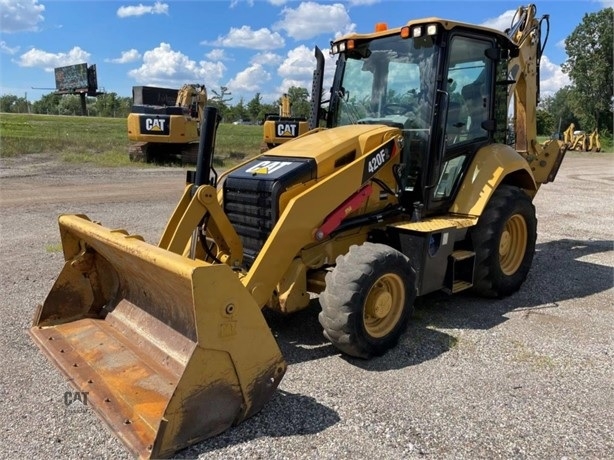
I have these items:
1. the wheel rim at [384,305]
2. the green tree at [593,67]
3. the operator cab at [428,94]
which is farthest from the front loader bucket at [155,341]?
the green tree at [593,67]

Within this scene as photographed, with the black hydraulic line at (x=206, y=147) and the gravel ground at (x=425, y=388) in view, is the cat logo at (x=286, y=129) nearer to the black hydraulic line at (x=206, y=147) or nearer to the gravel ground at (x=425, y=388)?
the gravel ground at (x=425, y=388)

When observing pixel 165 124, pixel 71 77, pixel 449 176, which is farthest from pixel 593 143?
pixel 71 77

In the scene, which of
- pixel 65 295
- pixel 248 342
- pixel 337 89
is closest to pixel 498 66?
pixel 337 89

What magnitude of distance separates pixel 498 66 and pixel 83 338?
4.78 metres

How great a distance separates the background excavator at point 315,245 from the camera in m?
3.23

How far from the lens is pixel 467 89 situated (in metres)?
5.54

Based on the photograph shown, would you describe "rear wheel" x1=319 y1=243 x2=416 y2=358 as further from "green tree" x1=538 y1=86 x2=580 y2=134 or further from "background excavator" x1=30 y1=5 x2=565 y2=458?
"green tree" x1=538 y1=86 x2=580 y2=134

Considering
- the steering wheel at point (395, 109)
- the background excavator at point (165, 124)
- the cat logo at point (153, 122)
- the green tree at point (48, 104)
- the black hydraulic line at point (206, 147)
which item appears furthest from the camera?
the green tree at point (48, 104)

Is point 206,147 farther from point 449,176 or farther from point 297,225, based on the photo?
point 449,176

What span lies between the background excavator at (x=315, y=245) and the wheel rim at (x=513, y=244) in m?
0.02

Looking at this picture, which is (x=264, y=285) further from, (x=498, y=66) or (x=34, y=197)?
(x=34, y=197)

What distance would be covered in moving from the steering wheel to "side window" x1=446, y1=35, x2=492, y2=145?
407mm

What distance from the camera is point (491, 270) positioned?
5562 millimetres

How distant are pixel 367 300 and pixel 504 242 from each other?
242cm
